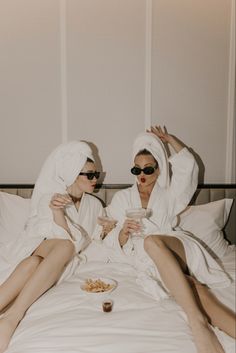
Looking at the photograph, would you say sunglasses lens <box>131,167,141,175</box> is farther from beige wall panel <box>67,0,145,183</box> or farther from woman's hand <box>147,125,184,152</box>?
beige wall panel <box>67,0,145,183</box>

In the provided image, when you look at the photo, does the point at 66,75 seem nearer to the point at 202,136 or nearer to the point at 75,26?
the point at 75,26

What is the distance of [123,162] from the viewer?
254 centimetres

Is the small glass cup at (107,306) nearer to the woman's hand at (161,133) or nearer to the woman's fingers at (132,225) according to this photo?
the woman's fingers at (132,225)

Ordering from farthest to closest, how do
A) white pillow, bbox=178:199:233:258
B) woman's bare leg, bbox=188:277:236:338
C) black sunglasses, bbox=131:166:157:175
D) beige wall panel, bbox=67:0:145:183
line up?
beige wall panel, bbox=67:0:145:183 → white pillow, bbox=178:199:233:258 → black sunglasses, bbox=131:166:157:175 → woman's bare leg, bbox=188:277:236:338

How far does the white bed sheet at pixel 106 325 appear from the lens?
4.12 ft

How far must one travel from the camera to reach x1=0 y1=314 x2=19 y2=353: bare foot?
1.35 metres

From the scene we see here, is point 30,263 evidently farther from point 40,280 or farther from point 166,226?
point 166,226

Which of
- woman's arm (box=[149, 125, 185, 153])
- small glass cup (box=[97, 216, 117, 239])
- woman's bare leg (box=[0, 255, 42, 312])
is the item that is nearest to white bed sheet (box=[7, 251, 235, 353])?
woman's bare leg (box=[0, 255, 42, 312])

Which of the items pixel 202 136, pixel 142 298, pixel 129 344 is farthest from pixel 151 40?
pixel 129 344

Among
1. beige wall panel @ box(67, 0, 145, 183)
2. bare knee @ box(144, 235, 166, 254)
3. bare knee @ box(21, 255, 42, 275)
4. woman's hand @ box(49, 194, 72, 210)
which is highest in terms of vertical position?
beige wall panel @ box(67, 0, 145, 183)

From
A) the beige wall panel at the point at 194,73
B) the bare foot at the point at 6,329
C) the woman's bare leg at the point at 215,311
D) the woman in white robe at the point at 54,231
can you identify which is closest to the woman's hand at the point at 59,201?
the woman in white robe at the point at 54,231

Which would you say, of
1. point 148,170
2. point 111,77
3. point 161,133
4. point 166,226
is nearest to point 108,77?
point 111,77

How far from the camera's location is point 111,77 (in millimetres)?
2482

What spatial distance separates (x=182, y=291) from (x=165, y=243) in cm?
30
